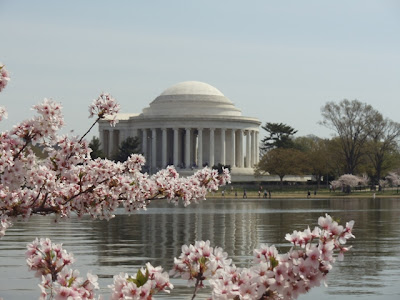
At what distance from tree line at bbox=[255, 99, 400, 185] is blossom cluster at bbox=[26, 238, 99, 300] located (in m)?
119

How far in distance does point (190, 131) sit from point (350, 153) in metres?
33.9

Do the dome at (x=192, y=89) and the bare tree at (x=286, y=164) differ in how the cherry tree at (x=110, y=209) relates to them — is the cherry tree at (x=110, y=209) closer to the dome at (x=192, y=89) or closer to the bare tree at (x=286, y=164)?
the bare tree at (x=286, y=164)

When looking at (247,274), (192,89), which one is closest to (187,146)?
(192,89)

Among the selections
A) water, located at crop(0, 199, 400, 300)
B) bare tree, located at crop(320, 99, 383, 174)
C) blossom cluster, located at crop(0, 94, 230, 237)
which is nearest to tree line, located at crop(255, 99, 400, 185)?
bare tree, located at crop(320, 99, 383, 174)

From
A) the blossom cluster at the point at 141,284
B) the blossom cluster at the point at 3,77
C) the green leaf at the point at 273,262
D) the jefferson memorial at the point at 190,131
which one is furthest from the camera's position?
the jefferson memorial at the point at 190,131

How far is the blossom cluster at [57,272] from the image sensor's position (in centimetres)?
786

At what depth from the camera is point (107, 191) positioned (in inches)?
591

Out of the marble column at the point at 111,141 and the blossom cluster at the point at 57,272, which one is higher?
the marble column at the point at 111,141

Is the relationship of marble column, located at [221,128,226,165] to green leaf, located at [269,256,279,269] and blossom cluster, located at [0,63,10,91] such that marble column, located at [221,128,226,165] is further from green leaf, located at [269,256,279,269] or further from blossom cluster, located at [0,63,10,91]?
green leaf, located at [269,256,279,269]

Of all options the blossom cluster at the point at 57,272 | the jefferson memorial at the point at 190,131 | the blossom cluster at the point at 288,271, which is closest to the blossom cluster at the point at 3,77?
the blossom cluster at the point at 57,272

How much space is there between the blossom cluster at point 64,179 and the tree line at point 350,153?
11219 cm

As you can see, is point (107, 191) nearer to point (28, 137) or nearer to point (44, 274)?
point (28, 137)

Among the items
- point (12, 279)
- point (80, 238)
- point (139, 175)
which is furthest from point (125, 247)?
point (139, 175)

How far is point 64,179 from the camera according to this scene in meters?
14.2
